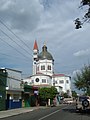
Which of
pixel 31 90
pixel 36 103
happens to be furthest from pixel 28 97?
pixel 36 103

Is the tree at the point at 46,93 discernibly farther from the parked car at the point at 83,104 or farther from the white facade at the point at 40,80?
the white facade at the point at 40,80

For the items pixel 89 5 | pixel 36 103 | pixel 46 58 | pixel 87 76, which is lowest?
pixel 36 103

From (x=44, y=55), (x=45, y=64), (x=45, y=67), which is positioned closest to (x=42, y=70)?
(x=45, y=67)

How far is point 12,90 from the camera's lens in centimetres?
4831

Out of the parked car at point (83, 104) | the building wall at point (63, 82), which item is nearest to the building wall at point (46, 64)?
the building wall at point (63, 82)

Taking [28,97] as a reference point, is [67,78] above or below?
above

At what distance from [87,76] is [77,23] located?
3005 centimetres

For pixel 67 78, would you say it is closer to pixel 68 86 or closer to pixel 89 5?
pixel 68 86

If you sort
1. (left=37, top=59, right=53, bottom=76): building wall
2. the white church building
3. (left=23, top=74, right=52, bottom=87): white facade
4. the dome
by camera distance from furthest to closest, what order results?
the dome → (left=37, top=59, right=53, bottom=76): building wall → the white church building → (left=23, top=74, right=52, bottom=87): white facade

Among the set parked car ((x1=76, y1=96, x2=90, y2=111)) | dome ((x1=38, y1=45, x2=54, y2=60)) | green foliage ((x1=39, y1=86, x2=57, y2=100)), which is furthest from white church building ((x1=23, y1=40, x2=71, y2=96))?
parked car ((x1=76, y1=96, x2=90, y2=111))

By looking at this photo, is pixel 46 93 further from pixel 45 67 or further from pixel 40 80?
pixel 45 67

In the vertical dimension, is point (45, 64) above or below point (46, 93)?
above

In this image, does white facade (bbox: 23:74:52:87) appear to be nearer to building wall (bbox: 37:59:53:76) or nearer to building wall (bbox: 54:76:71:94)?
building wall (bbox: 37:59:53:76)

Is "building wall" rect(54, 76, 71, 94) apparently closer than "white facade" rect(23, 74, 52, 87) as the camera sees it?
No
